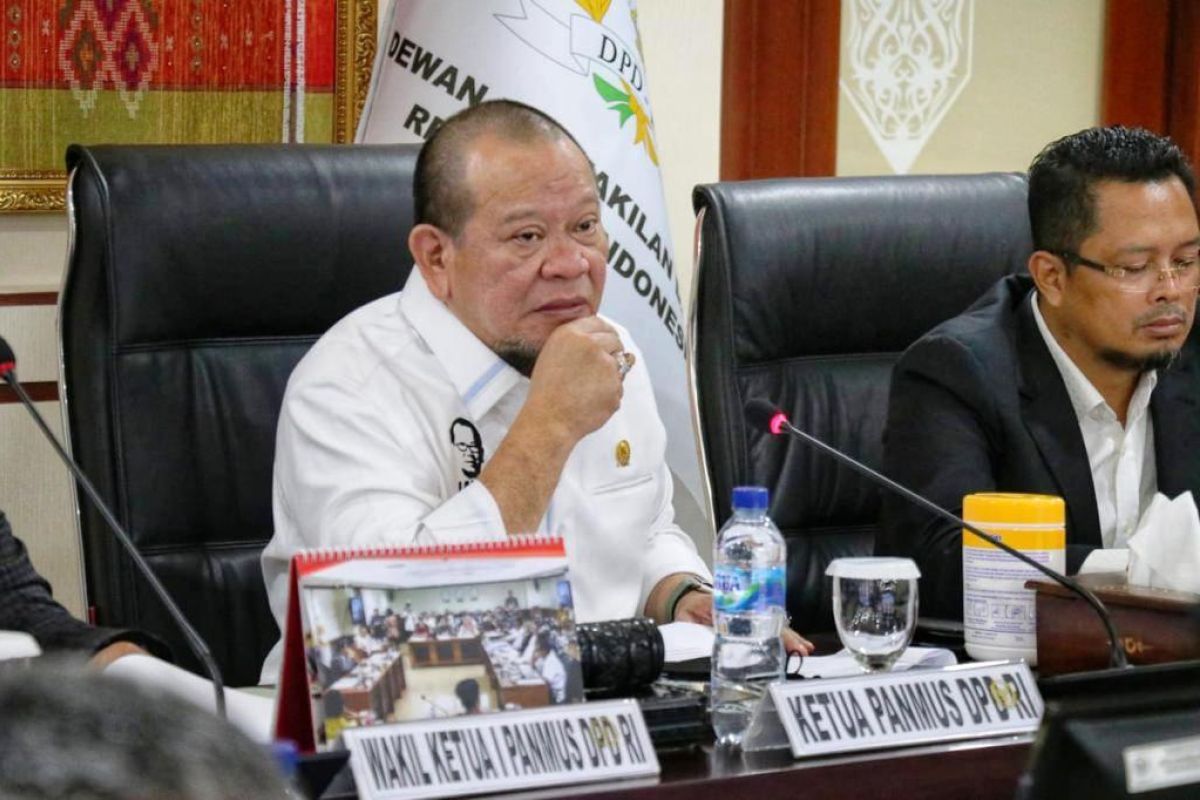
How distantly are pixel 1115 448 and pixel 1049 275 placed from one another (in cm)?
25

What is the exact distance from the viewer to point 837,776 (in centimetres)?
136

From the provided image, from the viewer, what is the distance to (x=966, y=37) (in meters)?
4.11

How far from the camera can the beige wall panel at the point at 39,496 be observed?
298cm

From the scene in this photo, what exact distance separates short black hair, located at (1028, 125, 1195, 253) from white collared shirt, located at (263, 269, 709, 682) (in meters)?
0.64

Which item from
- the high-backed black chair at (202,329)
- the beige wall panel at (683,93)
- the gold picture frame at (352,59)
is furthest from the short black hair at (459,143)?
the beige wall panel at (683,93)

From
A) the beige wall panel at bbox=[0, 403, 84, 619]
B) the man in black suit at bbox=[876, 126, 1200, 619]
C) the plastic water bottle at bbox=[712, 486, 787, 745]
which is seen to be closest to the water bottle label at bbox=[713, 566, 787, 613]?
the plastic water bottle at bbox=[712, 486, 787, 745]

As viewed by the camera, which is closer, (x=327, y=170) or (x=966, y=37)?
Result: (x=327, y=170)

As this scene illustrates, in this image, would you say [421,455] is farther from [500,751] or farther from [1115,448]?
[1115,448]

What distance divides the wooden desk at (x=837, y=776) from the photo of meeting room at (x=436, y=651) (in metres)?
0.10

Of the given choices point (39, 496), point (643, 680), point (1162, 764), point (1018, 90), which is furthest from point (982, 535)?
point (1018, 90)

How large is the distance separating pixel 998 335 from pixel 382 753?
1.33 meters

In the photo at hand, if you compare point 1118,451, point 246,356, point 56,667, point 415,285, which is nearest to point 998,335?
point 1118,451

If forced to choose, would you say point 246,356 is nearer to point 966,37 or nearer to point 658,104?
point 658,104

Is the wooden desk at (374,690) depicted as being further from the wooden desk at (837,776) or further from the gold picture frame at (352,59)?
the gold picture frame at (352,59)
